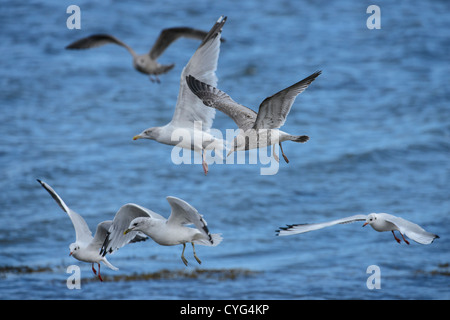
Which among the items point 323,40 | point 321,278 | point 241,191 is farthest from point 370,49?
point 321,278

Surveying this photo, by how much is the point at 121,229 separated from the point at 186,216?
870 millimetres

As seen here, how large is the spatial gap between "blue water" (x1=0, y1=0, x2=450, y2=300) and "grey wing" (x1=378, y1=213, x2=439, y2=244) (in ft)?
15.6

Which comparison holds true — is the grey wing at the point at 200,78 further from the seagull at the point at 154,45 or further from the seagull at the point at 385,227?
the seagull at the point at 154,45

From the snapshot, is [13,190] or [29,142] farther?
[29,142]

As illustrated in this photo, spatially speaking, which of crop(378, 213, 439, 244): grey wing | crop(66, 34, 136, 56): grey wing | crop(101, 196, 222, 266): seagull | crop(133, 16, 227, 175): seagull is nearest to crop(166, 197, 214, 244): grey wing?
crop(101, 196, 222, 266): seagull

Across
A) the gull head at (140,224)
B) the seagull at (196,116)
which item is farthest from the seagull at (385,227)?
the seagull at (196,116)

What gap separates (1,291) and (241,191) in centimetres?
705

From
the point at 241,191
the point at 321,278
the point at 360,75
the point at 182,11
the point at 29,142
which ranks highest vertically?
the point at 182,11

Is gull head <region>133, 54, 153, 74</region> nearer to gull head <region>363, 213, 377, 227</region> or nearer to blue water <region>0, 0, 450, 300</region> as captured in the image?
blue water <region>0, 0, 450, 300</region>

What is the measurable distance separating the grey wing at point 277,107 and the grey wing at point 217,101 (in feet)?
1.85

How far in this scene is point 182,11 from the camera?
27.2 meters

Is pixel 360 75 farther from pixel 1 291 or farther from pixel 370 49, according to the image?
pixel 1 291

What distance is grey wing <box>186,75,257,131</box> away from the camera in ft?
24.8

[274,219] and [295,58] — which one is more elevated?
[295,58]
